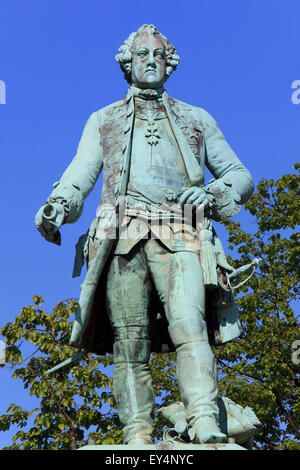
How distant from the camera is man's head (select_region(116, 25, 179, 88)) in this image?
7820 millimetres

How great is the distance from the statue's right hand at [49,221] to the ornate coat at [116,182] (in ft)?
0.75

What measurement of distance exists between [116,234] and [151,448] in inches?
69.6

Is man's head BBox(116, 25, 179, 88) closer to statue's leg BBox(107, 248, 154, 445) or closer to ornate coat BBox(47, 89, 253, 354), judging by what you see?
ornate coat BBox(47, 89, 253, 354)

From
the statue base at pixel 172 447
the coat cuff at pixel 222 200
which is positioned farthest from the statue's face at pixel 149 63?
the statue base at pixel 172 447

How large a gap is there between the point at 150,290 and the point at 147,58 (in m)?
2.10

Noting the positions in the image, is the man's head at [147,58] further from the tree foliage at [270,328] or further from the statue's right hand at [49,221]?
the tree foliage at [270,328]

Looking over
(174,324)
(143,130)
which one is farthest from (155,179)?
(174,324)

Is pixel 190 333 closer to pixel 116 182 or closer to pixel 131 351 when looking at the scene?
pixel 131 351

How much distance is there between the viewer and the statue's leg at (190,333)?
632 centimetres

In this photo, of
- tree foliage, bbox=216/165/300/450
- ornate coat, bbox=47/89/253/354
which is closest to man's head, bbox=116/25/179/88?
ornate coat, bbox=47/89/253/354

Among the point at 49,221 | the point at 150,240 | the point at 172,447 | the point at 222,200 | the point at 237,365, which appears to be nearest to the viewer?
the point at 172,447

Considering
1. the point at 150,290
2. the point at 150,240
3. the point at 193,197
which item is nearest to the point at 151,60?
the point at 193,197

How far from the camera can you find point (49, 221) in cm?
684

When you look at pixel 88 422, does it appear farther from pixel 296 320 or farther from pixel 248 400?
pixel 296 320
